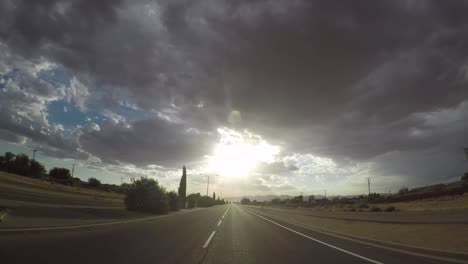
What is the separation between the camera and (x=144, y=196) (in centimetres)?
3341

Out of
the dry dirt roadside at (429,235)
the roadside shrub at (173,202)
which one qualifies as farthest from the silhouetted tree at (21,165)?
the dry dirt roadside at (429,235)

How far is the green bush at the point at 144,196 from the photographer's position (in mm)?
33000

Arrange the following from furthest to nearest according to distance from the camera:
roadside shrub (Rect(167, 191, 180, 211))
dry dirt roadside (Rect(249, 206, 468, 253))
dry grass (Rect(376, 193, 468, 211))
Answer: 1. roadside shrub (Rect(167, 191, 180, 211))
2. dry grass (Rect(376, 193, 468, 211))
3. dry dirt roadside (Rect(249, 206, 468, 253))

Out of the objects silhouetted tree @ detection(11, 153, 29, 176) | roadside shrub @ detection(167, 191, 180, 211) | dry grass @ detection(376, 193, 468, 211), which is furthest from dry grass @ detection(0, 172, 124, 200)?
dry grass @ detection(376, 193, 468, 211)

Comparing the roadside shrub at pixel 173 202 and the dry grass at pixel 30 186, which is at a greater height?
the dry grass at pixel 30 186

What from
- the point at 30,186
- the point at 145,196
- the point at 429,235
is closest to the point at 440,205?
the point at 429,235

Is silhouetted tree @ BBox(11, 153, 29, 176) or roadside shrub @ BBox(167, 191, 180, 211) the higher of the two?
silhouetted tree @ BBox(11, 153, 29, 176)

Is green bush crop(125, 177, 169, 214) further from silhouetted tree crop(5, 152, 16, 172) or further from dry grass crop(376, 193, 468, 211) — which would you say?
silhouetted tree crop(5, 152, 16, 172)

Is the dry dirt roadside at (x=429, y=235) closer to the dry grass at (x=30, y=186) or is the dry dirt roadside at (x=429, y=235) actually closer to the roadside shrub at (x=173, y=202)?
the roadside shrub at (x=173, y=202)

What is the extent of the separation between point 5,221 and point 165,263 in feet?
29.0

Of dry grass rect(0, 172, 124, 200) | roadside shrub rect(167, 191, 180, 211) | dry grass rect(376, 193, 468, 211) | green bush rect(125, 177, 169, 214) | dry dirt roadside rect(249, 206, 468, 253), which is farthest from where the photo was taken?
roadside shrub rect(167, 191, 180, 211)

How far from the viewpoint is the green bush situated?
33000 mm

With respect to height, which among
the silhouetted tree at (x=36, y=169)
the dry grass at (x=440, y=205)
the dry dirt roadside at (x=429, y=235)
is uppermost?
the silhouetted tree at (x=36, y=169)

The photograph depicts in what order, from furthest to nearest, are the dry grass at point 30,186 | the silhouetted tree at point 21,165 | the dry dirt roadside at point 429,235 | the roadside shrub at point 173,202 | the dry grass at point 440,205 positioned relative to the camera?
the silhouetted tree at point 21,165
the roadside shrub at point 173,202
the dry grass at point 30,186
the dry grass at point 440,205
the dry dirt roadside at point 429,235
